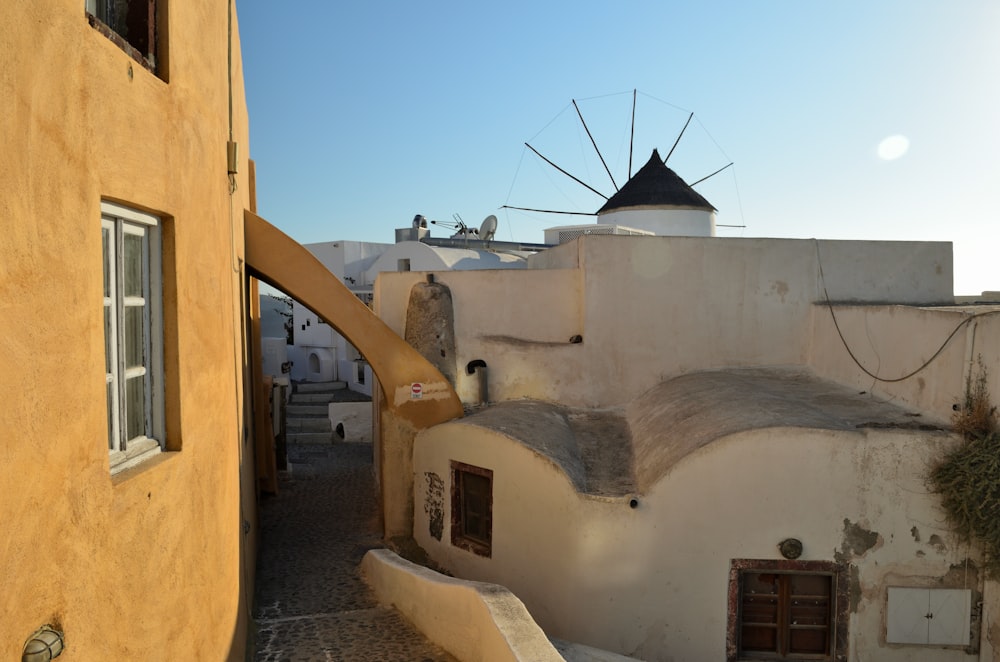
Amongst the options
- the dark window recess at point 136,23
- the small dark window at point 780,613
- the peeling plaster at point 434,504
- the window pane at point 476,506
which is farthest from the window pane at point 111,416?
the peeling plaster at point 434,504

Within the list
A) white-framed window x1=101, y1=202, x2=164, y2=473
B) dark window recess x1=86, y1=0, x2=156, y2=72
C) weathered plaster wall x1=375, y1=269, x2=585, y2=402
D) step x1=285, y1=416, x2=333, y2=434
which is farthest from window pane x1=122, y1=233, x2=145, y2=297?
step x1=285, y1=416, x2=333, y2=434

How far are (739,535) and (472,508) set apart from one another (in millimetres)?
3992

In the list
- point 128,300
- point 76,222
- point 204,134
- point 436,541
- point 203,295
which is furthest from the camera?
point 436,541

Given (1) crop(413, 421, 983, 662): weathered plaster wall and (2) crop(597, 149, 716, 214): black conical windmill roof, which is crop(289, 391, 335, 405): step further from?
(1) crop(413, 421, 983, 662): weathered plaster wall

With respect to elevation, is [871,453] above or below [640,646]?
above

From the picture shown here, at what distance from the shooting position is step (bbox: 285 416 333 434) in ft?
83.6

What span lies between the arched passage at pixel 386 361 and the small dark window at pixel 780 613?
527cm

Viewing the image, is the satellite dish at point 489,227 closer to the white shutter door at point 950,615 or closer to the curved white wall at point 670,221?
the curved white wall at point 670,221

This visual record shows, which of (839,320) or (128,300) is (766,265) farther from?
(128,300)

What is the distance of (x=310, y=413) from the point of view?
86.4ft

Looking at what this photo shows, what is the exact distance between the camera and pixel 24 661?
303 centimetres

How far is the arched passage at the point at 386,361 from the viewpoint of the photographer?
11.3m

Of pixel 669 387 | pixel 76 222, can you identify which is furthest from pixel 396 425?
pixel 76 222

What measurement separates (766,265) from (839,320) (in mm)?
1721
